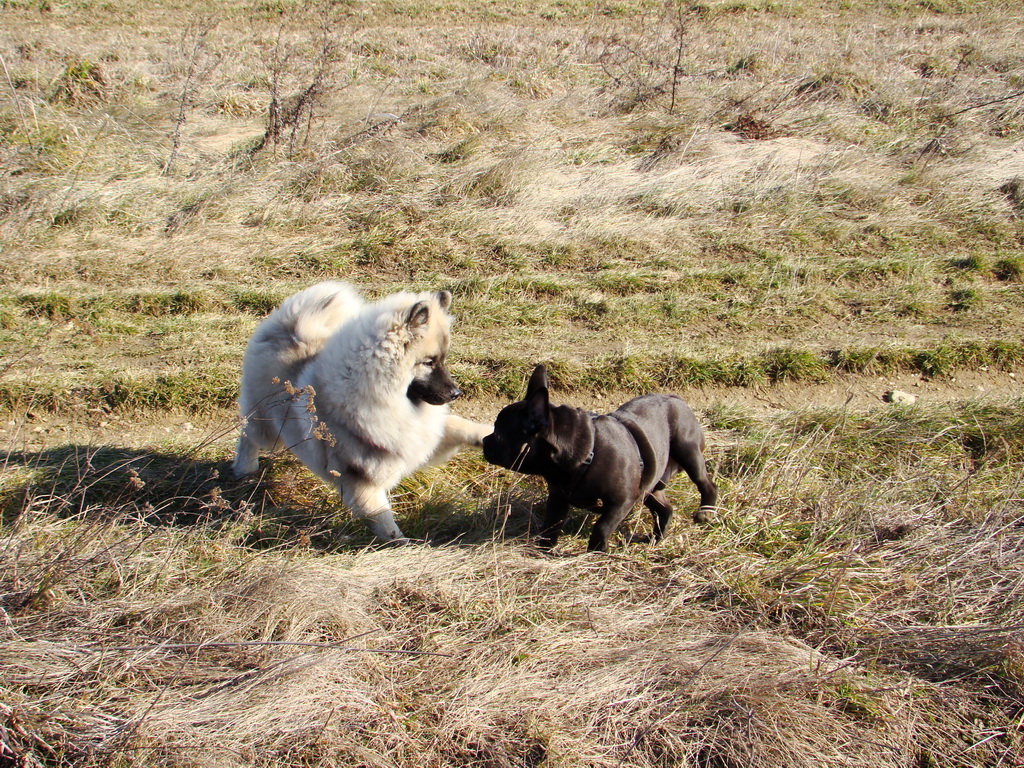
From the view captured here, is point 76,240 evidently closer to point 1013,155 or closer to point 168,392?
point 168,392

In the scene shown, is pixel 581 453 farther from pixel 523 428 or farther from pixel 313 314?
pixel 313 314

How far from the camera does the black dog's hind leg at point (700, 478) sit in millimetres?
3953

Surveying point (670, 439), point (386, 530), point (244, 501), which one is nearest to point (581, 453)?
point (670, 439)

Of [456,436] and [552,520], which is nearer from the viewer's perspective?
[552,520]

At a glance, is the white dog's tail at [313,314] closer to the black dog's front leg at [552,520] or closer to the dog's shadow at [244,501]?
the dog's shadow at [244,501]

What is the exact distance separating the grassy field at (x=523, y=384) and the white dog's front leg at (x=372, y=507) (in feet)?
0.40

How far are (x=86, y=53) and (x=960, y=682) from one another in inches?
521

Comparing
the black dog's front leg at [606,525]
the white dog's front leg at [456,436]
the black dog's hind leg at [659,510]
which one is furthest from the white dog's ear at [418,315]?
the black dog's hind leg at [659,510]

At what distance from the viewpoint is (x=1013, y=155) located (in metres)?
8.40

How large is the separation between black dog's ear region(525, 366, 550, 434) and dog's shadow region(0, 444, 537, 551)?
56cm

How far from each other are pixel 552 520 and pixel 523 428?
604 mm

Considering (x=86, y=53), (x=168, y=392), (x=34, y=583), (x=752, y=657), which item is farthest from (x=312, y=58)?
(x=752, y=657)

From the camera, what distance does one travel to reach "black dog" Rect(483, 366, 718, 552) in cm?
350

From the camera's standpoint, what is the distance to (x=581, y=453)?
11.5ft
